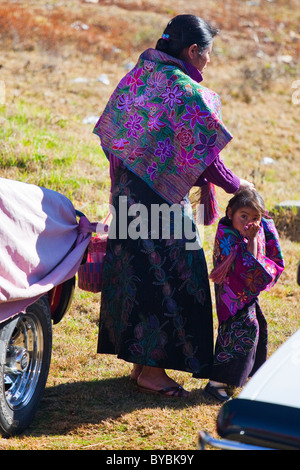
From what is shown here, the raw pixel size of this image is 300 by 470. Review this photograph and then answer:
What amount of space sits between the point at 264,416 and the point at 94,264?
2.10m

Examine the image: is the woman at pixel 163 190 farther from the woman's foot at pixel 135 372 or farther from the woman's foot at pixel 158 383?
the woman's foot at pixel 135 372

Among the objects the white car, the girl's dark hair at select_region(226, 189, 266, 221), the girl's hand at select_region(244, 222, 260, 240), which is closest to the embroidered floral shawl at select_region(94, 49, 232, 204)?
the girl's dark hair at select_region(226, 189, 266, 221)

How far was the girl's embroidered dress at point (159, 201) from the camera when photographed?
3852 millimetres

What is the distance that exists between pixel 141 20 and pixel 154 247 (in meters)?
16.8

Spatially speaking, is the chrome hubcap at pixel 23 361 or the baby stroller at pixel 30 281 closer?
the baby stroller at pixel 30 281

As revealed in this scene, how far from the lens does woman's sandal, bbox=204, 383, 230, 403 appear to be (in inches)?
165

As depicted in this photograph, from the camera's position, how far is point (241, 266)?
402 cm

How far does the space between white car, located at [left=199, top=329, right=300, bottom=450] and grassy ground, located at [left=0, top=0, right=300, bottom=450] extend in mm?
1339

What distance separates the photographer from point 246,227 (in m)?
3.99

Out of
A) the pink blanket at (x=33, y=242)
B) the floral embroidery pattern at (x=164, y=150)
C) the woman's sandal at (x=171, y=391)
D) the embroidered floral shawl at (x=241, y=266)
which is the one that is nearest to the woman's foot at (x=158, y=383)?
the woman's sandal at (x=171, y=391)

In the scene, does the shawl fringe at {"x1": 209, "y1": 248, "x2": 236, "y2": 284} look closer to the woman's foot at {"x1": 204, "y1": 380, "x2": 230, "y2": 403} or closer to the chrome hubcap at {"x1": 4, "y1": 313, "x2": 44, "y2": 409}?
the woman's foot at {"x1": 204, "y1": 380, "x2": 230, "y2": 403}

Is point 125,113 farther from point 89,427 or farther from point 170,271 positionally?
point 89,427

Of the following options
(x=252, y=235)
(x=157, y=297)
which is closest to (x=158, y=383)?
(x=157, y=297)
